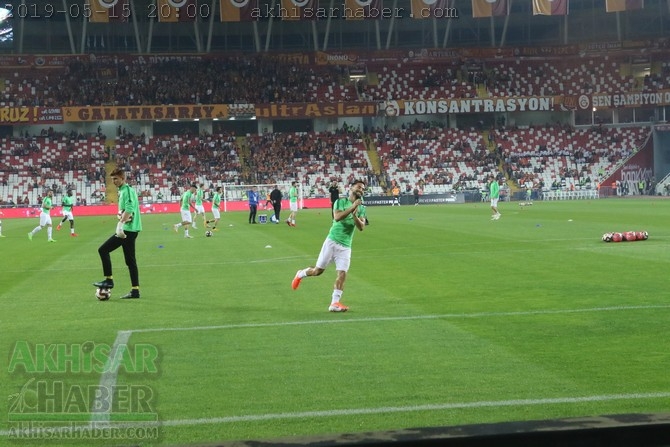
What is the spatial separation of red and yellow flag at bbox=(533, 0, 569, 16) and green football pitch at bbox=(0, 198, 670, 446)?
50553 mm

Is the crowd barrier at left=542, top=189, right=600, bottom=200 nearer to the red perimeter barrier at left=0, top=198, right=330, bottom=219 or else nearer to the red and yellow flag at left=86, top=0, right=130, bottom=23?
the red perimeter barrier at left=0, top=198, right=330, bottom=219

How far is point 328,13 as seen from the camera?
255 feet

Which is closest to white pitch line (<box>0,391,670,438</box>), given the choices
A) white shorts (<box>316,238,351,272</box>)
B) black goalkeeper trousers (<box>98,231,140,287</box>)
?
white shorts (<box>316,238,351,272</box>)

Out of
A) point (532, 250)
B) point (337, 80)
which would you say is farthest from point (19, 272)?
point (337, 80)

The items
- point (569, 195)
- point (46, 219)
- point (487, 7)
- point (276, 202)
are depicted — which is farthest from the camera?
point (569, 195)

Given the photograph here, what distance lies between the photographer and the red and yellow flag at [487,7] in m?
69.2

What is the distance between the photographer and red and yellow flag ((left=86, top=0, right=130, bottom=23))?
218ft

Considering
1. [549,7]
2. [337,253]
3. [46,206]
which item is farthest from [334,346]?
[549,7]

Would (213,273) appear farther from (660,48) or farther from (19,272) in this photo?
(660,48)

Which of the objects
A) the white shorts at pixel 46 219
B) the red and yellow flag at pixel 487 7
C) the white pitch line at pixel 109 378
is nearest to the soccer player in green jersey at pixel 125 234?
the white pitch line at pixel 109 378

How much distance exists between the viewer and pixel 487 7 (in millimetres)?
69438

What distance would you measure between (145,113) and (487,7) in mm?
30489

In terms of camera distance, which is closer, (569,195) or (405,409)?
(405,409)
